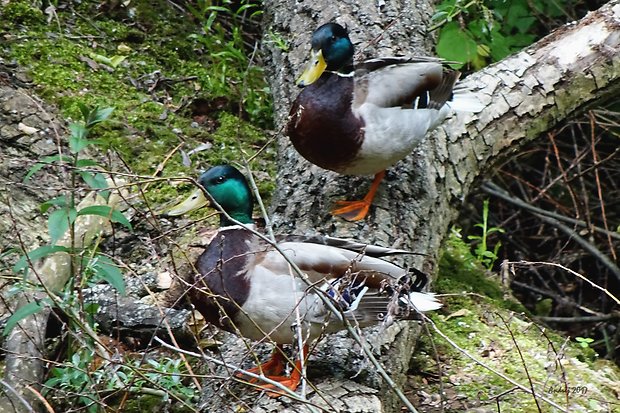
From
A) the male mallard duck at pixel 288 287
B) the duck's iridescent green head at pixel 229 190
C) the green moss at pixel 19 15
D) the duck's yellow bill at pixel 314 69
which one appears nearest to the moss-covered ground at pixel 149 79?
the green moss at pixel 19 15

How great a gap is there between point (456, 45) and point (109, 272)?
2.95m

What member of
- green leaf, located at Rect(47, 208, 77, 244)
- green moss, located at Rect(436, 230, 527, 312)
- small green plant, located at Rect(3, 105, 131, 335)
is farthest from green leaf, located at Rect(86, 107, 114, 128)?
green moss, located at Rect(436, 230, 527, 312)

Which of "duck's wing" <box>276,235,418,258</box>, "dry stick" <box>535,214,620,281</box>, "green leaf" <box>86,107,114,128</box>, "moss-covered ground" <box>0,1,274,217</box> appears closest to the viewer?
"green leaf" <box>86,107,114,128</box>

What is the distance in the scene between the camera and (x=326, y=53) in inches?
153

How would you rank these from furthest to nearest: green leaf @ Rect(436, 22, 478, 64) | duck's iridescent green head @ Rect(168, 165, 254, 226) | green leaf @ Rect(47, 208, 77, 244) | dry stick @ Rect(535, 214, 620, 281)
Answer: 1. dry stick @ Rect(535, 214, 620, 281)
2. green leaf @ Rect(436, 22, 478, 64)
3. duck's iridescent green head @ Rect(168, 165, 254, 226)
4. green leaf @ Rect(47, 208, 77, 244)

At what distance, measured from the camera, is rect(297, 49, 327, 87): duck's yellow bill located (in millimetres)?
3883

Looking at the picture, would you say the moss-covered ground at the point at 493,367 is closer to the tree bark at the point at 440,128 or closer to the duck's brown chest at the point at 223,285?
the tree bark at the point at 440,128

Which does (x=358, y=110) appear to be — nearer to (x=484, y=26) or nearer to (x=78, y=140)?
(x=78, y=140)

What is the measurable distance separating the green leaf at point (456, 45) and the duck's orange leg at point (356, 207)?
1574 mm

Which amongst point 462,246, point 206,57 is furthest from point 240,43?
point 462,246

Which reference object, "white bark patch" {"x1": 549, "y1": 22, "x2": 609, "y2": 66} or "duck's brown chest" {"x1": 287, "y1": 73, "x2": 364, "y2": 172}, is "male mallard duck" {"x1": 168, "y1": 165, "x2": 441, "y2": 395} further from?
"white bark patch" {"x1": 549, "y1": 22, "x2": 609, "y2": 66}

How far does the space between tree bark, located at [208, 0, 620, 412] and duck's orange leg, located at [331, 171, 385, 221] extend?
0.03 meters

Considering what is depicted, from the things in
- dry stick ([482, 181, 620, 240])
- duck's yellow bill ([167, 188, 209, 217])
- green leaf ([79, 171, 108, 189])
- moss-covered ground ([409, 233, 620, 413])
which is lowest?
dry stick ([482, 181, 620, 240])

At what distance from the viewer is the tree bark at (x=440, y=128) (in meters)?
3.86
